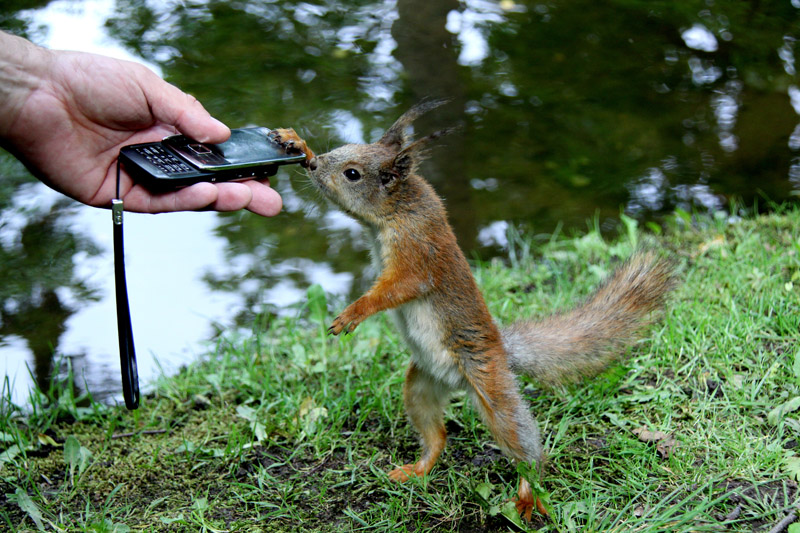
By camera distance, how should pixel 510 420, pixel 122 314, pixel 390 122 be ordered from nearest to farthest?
pixel 122 314, pixel 510 420, pixel 390 122

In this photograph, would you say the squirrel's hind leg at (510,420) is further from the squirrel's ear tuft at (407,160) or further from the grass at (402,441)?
the squirrel's ear tuft at (407,160)

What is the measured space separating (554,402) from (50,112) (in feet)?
7.13

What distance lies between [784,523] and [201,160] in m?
2.16

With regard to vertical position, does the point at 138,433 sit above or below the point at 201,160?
below

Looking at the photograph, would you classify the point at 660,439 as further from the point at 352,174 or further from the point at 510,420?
the point at 352,174

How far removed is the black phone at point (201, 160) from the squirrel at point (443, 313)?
0.10m

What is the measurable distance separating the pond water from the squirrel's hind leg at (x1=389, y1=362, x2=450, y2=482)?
42.4 inches

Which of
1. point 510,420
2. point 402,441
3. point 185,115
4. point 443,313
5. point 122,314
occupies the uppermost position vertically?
point 185,115

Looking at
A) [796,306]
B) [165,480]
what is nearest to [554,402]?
[796,306]

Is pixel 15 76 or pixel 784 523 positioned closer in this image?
pixel 784 523

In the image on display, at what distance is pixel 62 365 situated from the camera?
393 cm

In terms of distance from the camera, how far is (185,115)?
2.77m

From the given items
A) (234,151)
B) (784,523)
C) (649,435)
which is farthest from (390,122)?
(784,523)

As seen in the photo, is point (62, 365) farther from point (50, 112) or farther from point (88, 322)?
point (50, 112)
